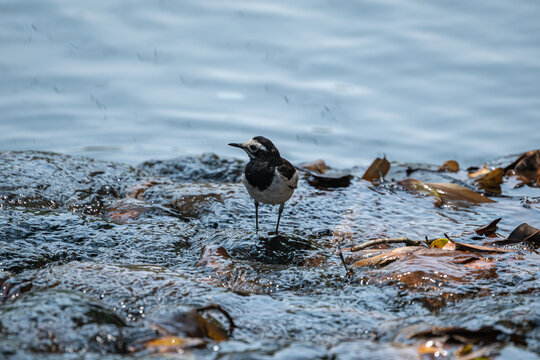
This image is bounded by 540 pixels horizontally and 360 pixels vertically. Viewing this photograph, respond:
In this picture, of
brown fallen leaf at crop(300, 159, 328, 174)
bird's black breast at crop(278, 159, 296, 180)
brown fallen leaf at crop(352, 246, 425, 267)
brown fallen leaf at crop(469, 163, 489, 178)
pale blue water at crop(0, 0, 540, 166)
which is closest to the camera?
brown fallen leaf at crop(352, 246, 425, 267)

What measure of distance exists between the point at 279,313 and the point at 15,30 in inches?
366

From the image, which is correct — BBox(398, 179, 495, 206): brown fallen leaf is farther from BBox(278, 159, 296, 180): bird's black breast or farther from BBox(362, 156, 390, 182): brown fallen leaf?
BBox(278, 159, 296, 180): bird's black breast

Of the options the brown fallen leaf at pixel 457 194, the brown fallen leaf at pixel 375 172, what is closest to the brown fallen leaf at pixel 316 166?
the brown fallen leaf at pixel 375 172

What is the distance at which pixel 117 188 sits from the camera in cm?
668

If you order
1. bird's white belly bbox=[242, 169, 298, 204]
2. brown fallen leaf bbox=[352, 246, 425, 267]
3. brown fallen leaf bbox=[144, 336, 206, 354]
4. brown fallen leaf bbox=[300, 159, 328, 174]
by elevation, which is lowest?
brown fallen leaf bbox=[144, 336, 206, 354]

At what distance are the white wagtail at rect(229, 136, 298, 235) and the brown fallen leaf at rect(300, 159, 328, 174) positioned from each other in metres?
2.38

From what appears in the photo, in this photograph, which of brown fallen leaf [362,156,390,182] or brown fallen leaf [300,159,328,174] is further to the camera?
brown fallen leaf [300,159,328,174]

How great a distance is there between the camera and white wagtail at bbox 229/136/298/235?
17.3 ft

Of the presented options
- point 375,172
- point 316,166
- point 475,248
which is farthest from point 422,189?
point 475,248

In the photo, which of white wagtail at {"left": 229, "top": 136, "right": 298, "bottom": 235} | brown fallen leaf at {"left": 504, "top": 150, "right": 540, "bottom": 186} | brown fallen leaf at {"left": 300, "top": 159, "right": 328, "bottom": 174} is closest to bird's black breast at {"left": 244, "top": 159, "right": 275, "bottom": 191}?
white wagtail at {"left": 229, "top": 136, "right": 298, "bottom": 235}

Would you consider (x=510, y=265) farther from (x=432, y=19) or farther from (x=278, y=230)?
(x=432, y=19)

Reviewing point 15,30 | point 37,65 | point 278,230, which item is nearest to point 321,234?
point 278,230

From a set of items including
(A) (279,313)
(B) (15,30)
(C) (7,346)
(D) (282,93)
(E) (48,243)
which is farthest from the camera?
(B) (15,30)

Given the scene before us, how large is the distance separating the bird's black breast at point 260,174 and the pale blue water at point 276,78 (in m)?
3.58
